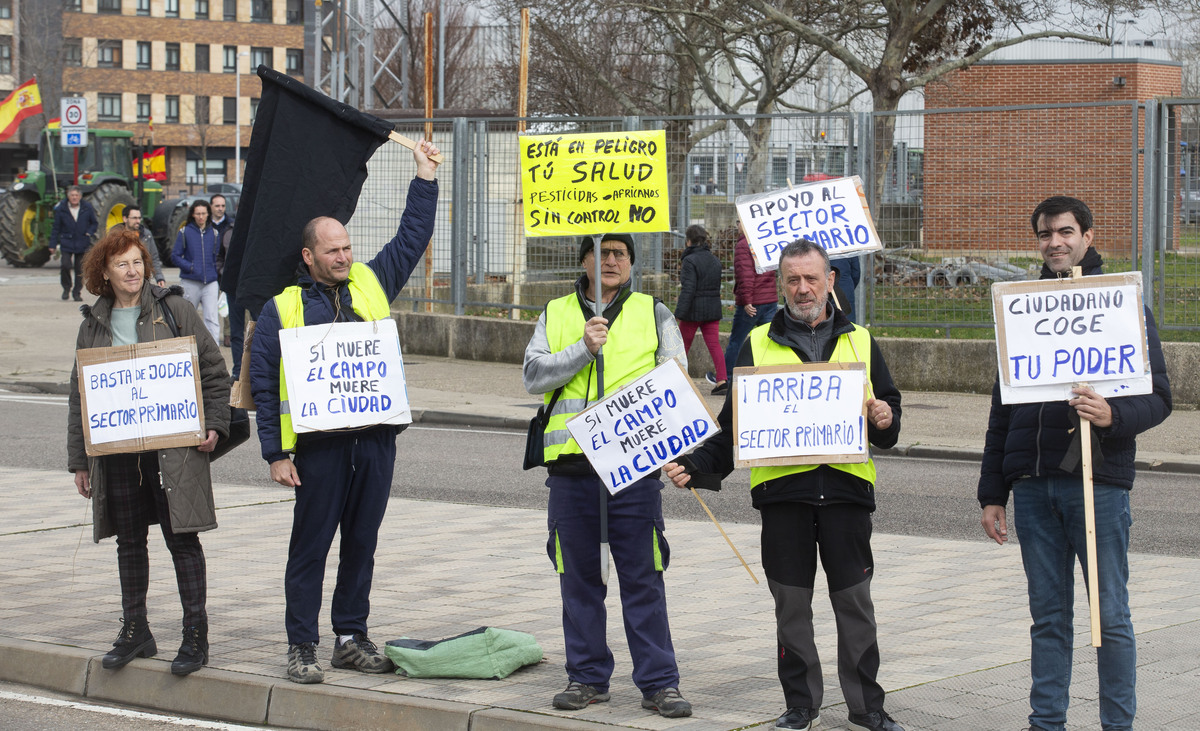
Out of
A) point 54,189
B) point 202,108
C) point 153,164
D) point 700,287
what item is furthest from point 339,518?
point 202,108

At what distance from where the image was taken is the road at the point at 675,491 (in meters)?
9.41

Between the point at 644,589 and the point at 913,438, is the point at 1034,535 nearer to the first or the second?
the point at 644,589

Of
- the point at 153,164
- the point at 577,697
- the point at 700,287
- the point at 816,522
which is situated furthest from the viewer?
the point at 153,164

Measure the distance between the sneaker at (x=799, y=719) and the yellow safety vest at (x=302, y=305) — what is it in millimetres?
2233

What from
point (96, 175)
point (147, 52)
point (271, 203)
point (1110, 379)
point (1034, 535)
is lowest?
point (1034, 535)

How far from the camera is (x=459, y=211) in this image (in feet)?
62.0

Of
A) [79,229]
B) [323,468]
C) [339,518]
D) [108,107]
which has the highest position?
[108,107]

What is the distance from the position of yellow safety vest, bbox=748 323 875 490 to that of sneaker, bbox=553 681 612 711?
40.0 inches

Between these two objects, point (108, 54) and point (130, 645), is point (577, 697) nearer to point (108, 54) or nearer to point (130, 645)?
point (130, 645)

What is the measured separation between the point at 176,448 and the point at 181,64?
289ft

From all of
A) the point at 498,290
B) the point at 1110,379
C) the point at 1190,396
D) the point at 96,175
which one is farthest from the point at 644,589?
the point at 96,175

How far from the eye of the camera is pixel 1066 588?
194 inches

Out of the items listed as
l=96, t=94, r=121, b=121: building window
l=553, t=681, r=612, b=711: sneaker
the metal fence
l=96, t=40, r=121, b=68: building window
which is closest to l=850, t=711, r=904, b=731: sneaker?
l=553, t=681, r=612, b=711: sneaker

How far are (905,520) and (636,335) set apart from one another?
4.59 m
